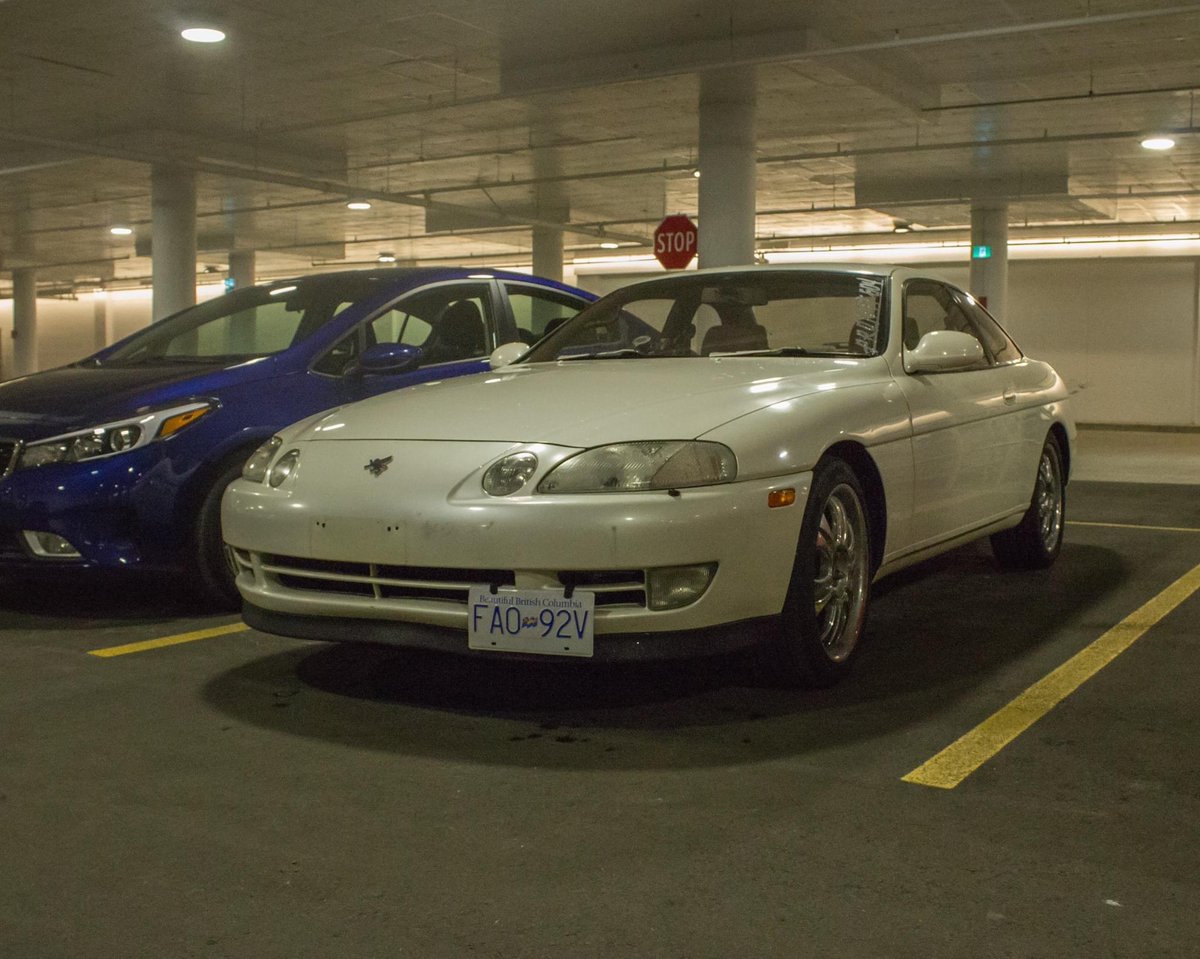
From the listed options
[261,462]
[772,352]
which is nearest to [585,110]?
[772,352]

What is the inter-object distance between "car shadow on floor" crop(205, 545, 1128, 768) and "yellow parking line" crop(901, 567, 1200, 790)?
0.14 m

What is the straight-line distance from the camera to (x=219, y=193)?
21.9 m

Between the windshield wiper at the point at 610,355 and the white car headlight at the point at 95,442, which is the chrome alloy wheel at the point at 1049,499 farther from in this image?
the white car headlight at the point at 95,442

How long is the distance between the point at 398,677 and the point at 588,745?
906mm

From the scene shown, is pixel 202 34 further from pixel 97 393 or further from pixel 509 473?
pixel 509 473

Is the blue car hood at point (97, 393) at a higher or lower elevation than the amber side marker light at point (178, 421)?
higher

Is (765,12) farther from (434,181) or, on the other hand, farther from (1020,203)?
(1020,203)

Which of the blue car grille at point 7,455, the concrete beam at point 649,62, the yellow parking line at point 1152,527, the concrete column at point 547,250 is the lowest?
the yellow parking line at point 1152,527

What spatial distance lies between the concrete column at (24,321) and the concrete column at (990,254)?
24.0 metres

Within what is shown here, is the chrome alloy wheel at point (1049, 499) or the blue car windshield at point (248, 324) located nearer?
the blue car windshield at point (248, 324)

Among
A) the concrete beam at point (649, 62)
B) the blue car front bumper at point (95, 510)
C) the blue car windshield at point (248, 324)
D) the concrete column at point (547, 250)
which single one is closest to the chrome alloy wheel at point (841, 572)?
the blue car front bumper at point (95, 510)

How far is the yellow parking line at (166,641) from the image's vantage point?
442 centimetres

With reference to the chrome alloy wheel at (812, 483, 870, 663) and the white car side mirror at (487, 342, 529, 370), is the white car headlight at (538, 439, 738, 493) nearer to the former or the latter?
the chrome alloy wheel at (812, 483, 870, 663)

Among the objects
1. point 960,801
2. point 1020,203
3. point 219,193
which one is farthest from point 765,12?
point 219,193
